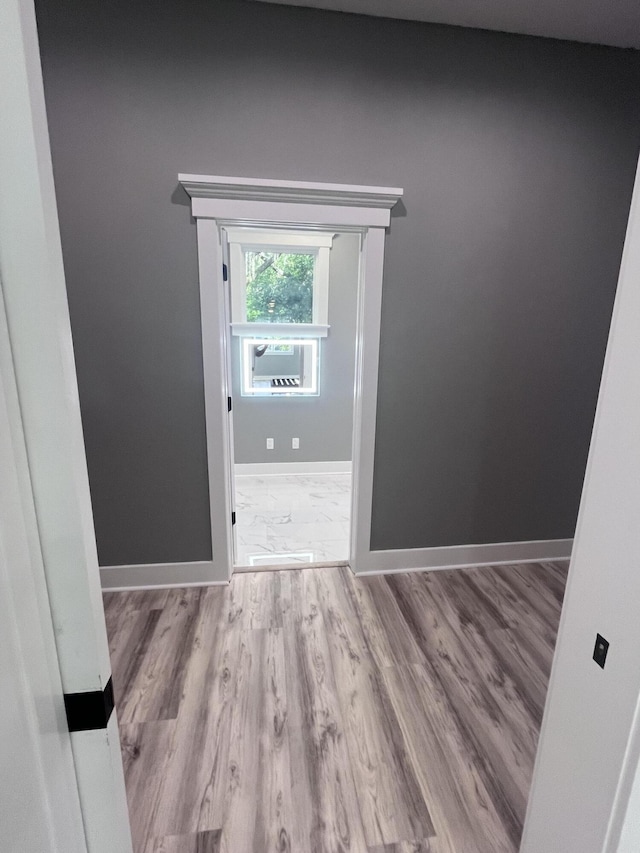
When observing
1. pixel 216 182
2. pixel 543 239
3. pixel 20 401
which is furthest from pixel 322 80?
pixel 20 401

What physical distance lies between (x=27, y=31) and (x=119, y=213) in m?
1.75

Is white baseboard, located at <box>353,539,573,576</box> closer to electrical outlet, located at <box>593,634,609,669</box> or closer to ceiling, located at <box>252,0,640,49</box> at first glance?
electrical outlet, located at <box>593,634,609,669</box>

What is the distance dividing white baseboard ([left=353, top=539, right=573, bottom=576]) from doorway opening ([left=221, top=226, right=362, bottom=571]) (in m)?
1.02

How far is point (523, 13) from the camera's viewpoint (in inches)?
73.2

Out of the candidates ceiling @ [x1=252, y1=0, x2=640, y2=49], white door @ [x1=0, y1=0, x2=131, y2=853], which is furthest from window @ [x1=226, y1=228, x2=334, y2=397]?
white door @ [x1=0, y1=0, x2=131, y2=853]

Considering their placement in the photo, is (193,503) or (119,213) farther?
(193,503)

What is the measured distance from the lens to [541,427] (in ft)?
8.31

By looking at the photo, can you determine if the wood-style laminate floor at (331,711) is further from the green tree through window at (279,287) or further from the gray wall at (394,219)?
the green tree through window at (279,287)

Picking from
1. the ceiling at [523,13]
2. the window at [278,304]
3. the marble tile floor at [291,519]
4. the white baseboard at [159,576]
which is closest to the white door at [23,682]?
the white baseboard at [159,576]

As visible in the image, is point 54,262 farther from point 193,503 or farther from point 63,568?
point 193,503

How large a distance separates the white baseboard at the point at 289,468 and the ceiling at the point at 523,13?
3622 mm

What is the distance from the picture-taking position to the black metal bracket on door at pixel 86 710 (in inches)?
23.4

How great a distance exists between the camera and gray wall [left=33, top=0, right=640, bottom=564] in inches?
73.1

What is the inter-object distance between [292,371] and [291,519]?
5.50ft
